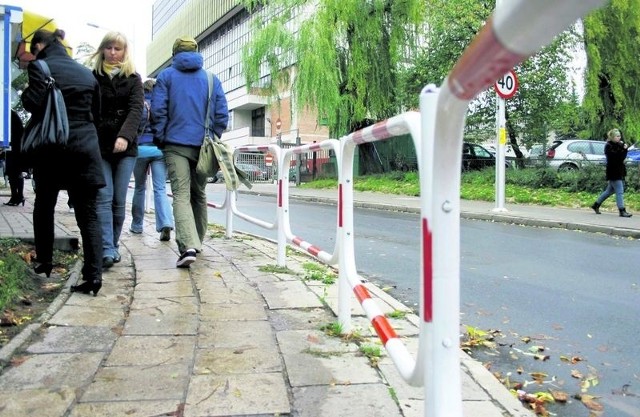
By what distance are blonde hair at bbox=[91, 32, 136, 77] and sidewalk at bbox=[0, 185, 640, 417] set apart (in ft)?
5.62

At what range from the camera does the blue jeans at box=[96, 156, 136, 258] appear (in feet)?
16.6

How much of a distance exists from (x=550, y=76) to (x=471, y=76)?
23.7 meters

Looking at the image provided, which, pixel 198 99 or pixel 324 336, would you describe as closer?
pixel 324 336

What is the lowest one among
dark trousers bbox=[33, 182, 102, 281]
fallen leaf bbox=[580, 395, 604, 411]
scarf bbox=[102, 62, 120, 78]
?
fallen leaf bbox=[580, 395, 604, 411]

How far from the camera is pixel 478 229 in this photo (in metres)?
11.0

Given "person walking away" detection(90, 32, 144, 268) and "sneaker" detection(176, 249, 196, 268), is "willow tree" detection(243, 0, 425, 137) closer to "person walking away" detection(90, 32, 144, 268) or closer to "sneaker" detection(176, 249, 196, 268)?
"person walking away" detection(90, 32, 144, 268)

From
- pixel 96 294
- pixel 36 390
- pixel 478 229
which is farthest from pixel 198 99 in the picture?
pixel 478 229

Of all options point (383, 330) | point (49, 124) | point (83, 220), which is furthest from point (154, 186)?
point (383, 330)

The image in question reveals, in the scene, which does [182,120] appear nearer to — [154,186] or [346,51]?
[154,186]

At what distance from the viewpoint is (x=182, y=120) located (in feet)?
18.2

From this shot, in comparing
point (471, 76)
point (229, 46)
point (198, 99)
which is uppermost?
point (229, 46)

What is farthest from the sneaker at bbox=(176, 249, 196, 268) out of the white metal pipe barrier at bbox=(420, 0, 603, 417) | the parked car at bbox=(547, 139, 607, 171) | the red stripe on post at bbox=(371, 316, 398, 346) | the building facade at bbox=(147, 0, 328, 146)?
the building facade at bbox=(147, 0, 328, 146)

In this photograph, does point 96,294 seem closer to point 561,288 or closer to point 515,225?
point 561,288

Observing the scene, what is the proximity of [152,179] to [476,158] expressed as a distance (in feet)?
55.4
